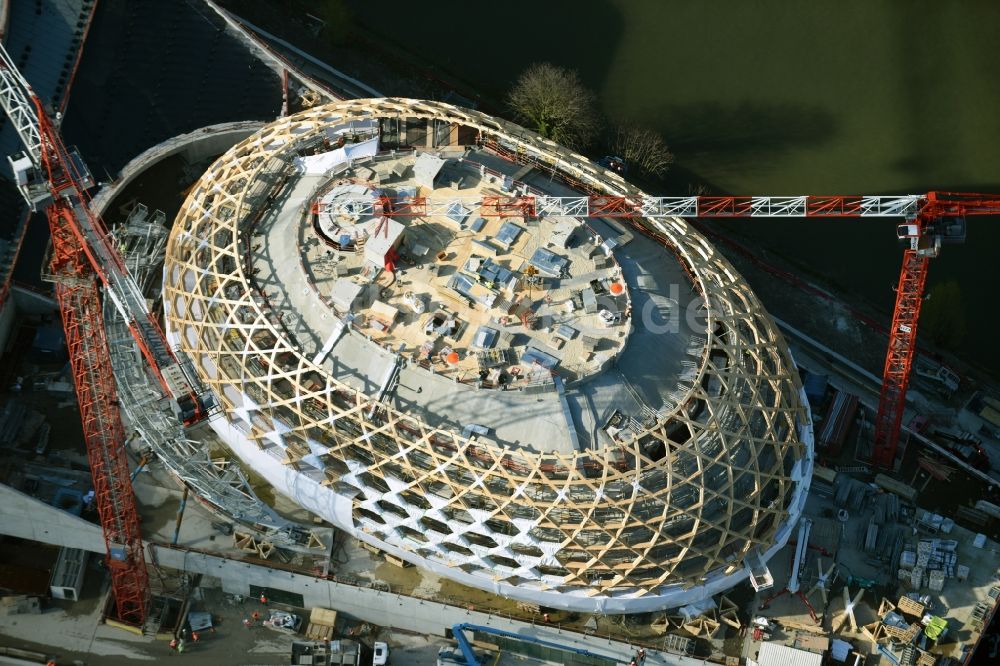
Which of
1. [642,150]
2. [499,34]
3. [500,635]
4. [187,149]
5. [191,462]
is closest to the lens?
[191,462]

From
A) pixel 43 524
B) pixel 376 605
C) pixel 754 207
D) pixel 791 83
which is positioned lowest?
pixel 376 605

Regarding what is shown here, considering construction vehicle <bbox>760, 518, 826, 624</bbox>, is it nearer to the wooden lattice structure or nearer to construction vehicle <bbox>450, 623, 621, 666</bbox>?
the wooden lattice structure

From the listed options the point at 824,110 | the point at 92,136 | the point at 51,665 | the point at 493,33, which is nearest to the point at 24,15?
the point at 92,136

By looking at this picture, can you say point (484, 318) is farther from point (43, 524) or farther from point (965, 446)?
point (965, 446)

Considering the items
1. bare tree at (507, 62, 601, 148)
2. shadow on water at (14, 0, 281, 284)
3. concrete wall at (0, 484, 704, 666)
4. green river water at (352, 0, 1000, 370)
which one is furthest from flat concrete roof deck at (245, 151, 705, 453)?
green river water at (352, 0, 1000, 370)

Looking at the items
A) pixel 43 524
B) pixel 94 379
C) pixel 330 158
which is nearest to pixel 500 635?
pixel 94 379

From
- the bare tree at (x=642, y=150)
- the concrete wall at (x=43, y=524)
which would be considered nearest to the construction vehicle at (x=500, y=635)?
the concrete wall at (x=43, y=524)
